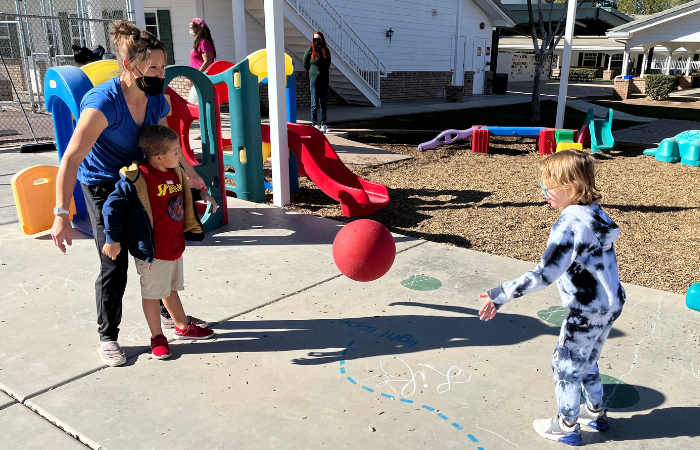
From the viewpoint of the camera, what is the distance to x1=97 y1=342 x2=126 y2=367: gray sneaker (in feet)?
10.4

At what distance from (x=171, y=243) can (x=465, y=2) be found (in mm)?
24305

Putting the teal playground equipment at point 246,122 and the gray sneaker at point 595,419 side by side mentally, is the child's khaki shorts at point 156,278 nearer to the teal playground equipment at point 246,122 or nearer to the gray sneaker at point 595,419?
the gray sneaker at point 595,419

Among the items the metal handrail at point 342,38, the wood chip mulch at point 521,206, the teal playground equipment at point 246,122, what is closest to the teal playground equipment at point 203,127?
the teal playground equipment at point 246,122

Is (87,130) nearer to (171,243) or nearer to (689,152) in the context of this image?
(171,243)

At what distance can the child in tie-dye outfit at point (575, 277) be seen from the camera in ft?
7.66

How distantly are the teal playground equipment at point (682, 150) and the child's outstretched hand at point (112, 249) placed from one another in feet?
30.6

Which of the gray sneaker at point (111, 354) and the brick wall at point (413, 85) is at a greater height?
the brick wall at point (413, 85)

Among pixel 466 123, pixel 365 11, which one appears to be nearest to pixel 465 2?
pixel 365 11

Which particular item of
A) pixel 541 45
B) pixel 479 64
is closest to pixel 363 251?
pixel 541 45

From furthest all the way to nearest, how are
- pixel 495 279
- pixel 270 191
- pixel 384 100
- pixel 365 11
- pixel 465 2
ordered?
1. pixel 465 2
2. pixel 384 100
3. pixel 365 11
4. pixel 270 191
5. pixel 495 279

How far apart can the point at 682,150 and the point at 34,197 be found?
970 centimetres

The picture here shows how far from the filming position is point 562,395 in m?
2.50

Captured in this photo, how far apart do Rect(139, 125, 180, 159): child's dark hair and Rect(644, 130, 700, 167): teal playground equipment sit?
9059 millimetres

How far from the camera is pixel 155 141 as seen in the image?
116 inches
